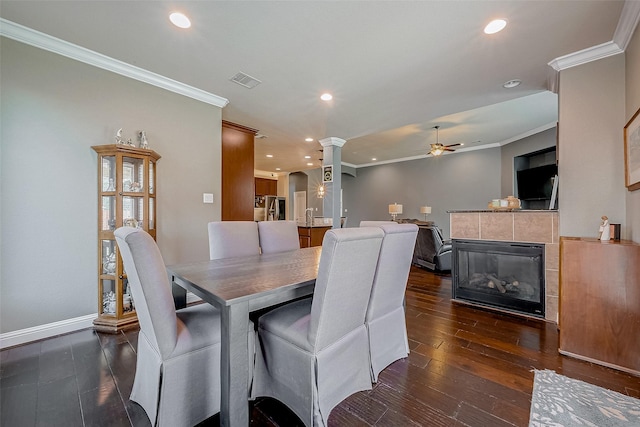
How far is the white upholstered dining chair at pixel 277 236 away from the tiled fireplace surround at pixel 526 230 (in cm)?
205

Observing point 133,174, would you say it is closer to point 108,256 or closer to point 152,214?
Answer: point 152,214

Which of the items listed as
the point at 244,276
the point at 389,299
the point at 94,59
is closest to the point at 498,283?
the point at 389,299

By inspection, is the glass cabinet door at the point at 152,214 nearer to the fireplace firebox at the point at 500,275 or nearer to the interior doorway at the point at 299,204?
the fireplace firebox at the point at 500,275

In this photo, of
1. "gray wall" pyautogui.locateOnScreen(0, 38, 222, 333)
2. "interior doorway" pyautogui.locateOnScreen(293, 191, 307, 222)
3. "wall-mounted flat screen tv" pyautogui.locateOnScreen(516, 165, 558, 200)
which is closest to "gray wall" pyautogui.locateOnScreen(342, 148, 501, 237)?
"wall-mounted flat screen tv" pyautogui.locateOnScreen(516, 165, 558, 200)

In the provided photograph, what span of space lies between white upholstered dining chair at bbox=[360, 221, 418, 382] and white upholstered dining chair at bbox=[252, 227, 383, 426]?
0.12 m

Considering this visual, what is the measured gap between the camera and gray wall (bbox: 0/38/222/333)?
6.83 ft

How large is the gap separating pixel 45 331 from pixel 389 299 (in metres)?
2.90

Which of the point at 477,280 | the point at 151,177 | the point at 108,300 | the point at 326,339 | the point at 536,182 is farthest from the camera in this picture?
the point at 536,182

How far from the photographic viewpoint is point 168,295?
1200 mm

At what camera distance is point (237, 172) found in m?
4.14

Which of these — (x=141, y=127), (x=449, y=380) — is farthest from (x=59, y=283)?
(x=449, y=380)

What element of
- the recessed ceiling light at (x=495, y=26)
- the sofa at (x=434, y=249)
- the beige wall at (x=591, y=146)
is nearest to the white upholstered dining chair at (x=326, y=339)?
the recessed ceiling light at (x=495, y=26)

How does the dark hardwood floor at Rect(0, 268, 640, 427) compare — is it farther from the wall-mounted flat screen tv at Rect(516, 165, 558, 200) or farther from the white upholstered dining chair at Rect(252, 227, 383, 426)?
the wall-mounted flat screen tv at Rect(516, 165, 558, 200)

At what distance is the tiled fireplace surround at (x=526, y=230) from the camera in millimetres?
2580
